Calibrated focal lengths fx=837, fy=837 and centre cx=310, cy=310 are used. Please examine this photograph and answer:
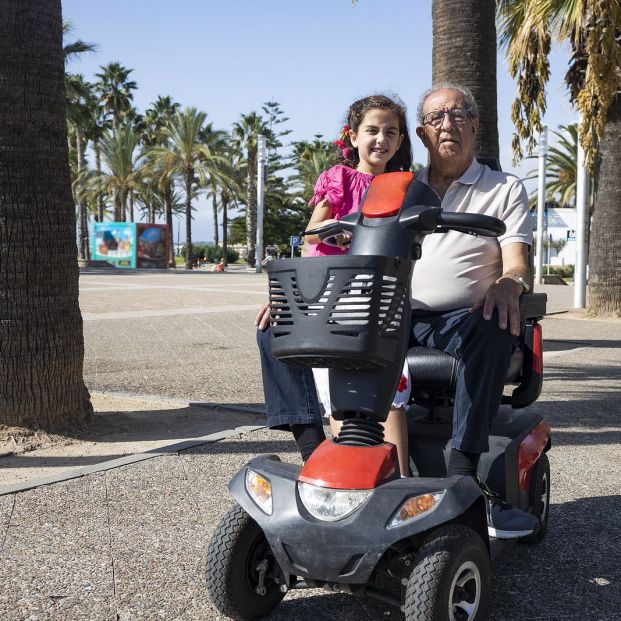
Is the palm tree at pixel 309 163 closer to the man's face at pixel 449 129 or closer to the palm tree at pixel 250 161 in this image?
the palm tree at pixel 250 161

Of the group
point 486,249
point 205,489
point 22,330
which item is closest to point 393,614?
point 486,249

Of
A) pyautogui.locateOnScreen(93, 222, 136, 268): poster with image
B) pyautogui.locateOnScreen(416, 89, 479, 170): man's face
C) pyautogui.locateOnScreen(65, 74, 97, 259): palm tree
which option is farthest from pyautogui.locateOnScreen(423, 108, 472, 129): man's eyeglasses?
pyautogui.locateOnScreen(93, 222, 136, 268): poster with image

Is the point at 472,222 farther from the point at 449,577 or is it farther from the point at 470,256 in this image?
the point at 449,577

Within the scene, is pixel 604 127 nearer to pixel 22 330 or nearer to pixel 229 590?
pixel 22 330

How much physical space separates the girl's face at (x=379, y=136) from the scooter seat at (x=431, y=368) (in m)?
0.77

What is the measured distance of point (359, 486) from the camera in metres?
2.17

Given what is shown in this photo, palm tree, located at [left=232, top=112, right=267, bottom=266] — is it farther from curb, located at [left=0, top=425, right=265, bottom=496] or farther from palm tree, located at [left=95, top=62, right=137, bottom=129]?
curb, located at [left=0, top=425, right=265, bottom=496]

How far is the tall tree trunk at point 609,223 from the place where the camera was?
13.0 metres

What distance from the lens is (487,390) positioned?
252 cm

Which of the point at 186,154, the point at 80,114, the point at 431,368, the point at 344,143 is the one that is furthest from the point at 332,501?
the point at 186,154

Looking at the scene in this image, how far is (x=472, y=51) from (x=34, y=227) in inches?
194

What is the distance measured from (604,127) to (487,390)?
11793 mm

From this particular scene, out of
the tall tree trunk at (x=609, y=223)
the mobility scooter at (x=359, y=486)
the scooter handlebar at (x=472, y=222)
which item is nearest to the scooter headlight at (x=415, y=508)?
the mobility scooter at (x=359, y=486)

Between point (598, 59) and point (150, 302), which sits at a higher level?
point (598, 59)
